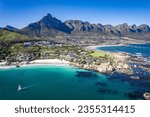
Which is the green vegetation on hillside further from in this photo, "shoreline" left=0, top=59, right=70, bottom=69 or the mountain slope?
"shoreline" left=0, top=59, right=70, bottom=69

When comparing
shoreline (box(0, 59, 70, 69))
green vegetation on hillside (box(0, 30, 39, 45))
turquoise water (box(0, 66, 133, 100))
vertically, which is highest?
green vegetation on hillside (box(0, 30, 39, 45))

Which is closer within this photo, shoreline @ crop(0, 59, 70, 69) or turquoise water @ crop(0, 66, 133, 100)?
turquoise water @ crop(0, 66, 133, 100)

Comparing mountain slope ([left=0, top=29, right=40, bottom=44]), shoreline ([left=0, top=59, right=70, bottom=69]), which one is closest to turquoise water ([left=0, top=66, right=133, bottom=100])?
shoreline ([left=0, top=59, right=70, bottom=69])

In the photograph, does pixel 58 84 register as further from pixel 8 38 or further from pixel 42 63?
pixel 8 38

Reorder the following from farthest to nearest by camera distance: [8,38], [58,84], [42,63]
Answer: [8,38] < [42,63] < [58,84]

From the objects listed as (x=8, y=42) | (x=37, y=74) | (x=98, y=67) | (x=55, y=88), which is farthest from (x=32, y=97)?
(x=8, y=42)

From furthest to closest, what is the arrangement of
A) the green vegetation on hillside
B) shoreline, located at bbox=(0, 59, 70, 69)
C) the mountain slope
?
the mountain slope → the green vegetation on hillside → shoreline, located at bbox=(0, 59, 70, 69)

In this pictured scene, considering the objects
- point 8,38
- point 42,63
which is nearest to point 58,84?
point 42,63

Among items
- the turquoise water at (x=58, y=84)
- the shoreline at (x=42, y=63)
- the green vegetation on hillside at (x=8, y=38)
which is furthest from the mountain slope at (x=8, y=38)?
the turquoise water at (x=58, y=84)

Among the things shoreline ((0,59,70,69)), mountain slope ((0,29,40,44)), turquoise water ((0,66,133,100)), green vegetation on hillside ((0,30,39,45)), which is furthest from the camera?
mountain slope ((0,29,40,44))
